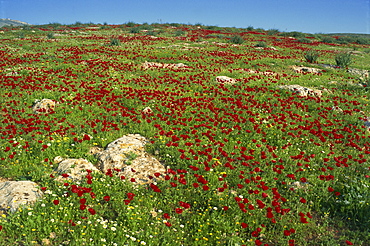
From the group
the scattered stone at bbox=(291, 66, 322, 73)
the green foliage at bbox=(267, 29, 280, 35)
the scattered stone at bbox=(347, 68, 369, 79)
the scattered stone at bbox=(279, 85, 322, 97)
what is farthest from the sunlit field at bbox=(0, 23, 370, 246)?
the green foliage at bbox=(267, 29, 280, 35)

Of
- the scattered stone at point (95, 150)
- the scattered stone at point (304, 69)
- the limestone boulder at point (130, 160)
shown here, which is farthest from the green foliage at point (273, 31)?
the scattered stone at point (95, 150)

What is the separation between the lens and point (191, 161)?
7793 mm

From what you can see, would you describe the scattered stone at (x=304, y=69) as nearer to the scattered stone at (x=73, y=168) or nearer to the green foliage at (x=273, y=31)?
the scattered stone at (x=73, y=168)

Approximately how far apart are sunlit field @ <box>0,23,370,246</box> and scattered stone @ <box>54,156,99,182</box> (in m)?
0.18

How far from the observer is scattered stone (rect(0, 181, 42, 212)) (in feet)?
16.7

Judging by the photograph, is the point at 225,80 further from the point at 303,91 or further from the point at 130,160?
the point at 130,160

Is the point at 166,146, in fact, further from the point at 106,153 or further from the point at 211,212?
the point at 211,212

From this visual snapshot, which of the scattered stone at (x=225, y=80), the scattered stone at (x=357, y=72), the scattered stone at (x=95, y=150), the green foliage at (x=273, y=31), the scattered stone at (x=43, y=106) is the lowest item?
the scattered stone at (x=95, y=150)

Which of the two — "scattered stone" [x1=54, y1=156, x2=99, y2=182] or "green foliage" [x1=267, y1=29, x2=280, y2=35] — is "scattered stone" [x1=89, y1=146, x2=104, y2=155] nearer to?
"scattered stone" [x1=54, y1=156, x2=99, y2=182]

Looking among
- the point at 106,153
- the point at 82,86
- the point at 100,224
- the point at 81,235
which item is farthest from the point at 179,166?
the point at 82,86

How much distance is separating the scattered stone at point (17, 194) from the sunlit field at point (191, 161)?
18 centimetres

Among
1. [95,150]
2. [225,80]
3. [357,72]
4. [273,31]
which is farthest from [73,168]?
[273,31]

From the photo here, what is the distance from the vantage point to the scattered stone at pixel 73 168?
6445 mm

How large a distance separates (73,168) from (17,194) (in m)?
1.57
